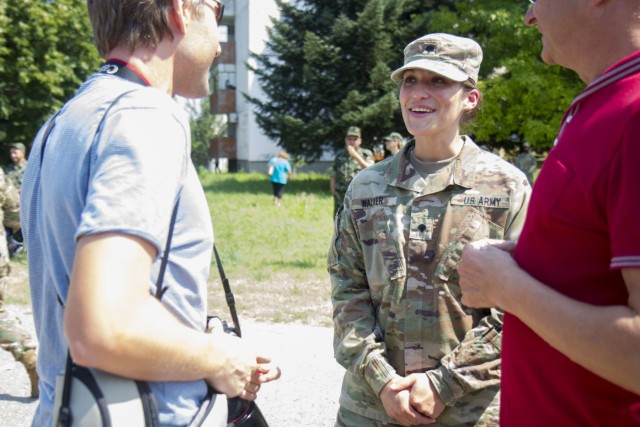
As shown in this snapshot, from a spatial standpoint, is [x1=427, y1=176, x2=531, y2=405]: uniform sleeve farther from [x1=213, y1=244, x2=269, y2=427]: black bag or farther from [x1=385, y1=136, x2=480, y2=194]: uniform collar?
[x1=213, y1=244, x2=269, y2=427]: black bag

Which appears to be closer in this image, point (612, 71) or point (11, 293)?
point (612, 71)

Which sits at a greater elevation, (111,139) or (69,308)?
(111,139)

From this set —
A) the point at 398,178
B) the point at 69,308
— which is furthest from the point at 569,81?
the point at 69,308

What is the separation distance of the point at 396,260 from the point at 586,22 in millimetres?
1302

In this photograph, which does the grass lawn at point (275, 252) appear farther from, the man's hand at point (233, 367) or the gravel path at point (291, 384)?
the man's hand at point (233, 367)

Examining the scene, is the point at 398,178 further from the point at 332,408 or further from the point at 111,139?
the point at 332,408

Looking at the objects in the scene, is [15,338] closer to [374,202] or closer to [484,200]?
[374,202]

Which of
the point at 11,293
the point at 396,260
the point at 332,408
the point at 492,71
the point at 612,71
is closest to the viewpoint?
the point at 612,71

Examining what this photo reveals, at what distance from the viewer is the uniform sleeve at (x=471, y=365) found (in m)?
2.59

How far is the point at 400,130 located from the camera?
87.2 ft

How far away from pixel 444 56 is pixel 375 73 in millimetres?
23704

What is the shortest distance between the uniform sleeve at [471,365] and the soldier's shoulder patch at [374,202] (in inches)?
20.2

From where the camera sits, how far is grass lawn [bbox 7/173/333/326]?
8.52 m

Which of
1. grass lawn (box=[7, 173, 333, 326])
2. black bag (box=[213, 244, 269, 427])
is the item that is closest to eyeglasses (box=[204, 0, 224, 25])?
black bag (box=[213, 244, 269, 427])
